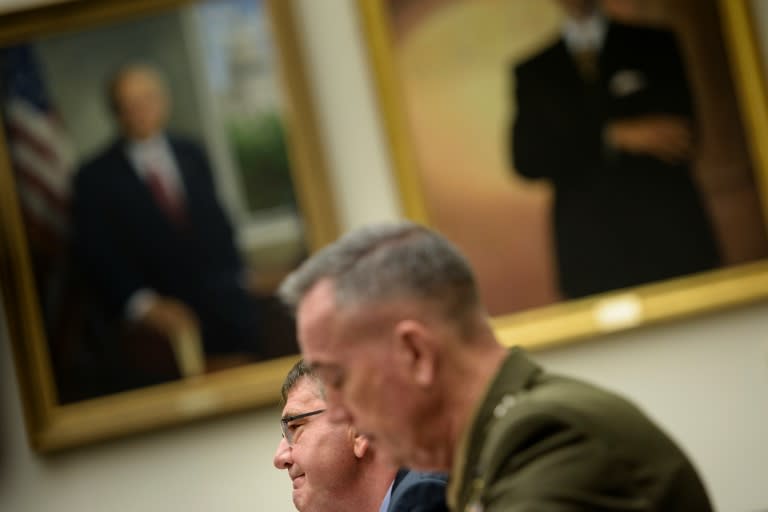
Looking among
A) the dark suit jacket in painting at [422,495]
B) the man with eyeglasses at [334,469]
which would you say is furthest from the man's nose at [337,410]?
the man with eyeglasses at [334,469]

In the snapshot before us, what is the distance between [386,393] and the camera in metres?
2.42

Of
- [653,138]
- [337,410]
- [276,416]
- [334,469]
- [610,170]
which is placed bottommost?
[276,416]

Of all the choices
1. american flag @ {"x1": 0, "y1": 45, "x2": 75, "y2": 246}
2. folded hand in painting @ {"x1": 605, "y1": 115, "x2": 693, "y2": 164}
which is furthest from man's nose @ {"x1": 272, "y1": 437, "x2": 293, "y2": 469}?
folded hand in painting @ {"x1": 605, "y1": 115, "x2": 693, "y2": 164}

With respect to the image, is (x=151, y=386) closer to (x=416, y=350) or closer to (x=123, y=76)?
(x=123, y=76)

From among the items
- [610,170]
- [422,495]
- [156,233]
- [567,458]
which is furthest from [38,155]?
[567,458]

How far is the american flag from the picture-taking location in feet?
20.2

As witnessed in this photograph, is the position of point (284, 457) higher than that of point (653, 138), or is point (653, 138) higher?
point (653, 138)

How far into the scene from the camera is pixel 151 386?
6102 mm

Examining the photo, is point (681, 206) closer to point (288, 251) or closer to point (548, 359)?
point (548, 359)

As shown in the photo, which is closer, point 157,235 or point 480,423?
point 480,423

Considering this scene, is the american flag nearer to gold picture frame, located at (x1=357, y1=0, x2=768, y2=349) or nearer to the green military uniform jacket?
gold picture frame, located at (x1=357, y1=0, x2=768, y2=349)

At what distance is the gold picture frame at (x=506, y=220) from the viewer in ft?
19.8

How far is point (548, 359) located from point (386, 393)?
3.74 meters

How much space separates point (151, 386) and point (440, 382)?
12.8 feet
